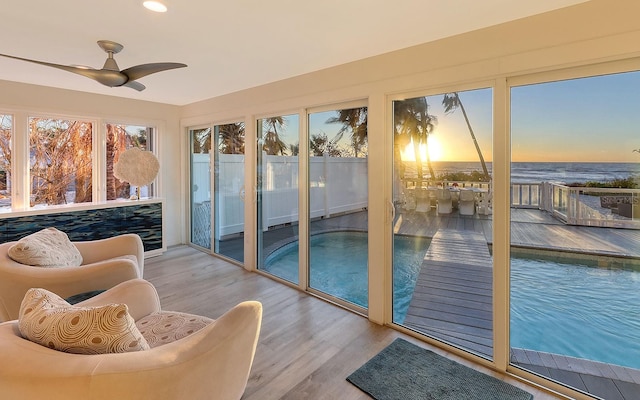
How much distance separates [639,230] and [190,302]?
12.1 feet

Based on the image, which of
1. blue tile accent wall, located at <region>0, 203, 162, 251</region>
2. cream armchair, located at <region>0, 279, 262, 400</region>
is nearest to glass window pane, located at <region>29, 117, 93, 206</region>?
blue tile accent wall, located at <region>0, 203, 162, 251</region>

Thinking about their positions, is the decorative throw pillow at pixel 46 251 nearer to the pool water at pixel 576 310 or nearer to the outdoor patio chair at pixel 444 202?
the outdoor patio chair at pixel 444 202

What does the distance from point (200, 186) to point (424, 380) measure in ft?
14.7

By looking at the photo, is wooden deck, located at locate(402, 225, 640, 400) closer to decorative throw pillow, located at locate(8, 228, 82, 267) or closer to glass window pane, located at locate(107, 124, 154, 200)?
decorative throw pillow, located at locate(8, 228, 82, 267)

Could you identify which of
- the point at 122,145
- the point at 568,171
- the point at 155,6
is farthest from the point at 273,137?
the point at 568,171

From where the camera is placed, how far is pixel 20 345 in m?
1.15

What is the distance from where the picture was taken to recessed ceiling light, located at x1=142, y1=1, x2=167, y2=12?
202 centimetres

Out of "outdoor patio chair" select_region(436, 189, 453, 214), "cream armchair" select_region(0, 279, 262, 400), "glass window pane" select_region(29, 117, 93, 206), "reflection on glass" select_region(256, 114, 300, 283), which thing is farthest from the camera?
"glass window pane" select_region(29, 117, 93, 206)

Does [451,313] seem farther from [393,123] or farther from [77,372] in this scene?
[77,372]

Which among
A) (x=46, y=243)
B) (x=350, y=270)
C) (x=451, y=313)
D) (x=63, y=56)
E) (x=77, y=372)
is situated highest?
(x=63, y=56)

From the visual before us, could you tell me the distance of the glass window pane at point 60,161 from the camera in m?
4.25

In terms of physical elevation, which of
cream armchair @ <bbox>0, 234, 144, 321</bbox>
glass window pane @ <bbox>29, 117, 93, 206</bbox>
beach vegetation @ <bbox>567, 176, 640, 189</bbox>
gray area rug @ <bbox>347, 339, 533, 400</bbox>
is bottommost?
gray area rug @ <bbox>347, 339, 533, 400</bbox>

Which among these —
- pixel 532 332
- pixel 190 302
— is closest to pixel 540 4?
pixel 532 332

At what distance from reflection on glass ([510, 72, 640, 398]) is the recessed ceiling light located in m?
2.46
